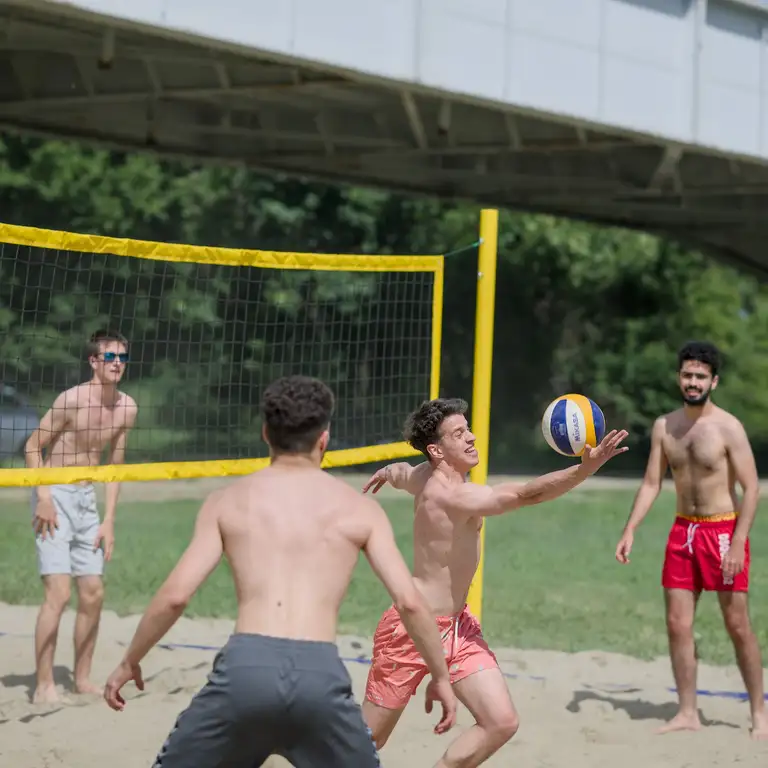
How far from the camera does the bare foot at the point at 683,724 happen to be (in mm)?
6812

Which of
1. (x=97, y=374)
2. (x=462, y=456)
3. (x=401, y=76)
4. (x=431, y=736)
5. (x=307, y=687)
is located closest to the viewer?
(x=307, y=687)

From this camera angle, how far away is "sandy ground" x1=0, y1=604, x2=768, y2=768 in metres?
6.29

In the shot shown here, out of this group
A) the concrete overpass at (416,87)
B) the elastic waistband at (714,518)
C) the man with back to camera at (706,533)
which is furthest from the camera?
the concrete overpass at (416,87)

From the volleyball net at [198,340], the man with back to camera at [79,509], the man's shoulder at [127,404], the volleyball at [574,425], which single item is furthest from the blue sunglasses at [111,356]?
the volleyball at [574,425]

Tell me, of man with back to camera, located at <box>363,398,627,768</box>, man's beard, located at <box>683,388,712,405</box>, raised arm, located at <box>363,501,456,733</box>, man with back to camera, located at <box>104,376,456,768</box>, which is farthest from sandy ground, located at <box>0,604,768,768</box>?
man with back to camera, located at <box>104,376,456,768</box>

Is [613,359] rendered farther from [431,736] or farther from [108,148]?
[431,736]

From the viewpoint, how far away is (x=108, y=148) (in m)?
15.7

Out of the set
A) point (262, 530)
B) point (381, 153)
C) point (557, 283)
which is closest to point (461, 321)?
point (557, 283)

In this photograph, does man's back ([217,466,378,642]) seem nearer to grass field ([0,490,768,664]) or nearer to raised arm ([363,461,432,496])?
raised arm ([363,461,432,496])

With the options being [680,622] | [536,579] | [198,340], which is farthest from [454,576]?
[198,340]

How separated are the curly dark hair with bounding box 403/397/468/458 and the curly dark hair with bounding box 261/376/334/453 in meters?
1.33

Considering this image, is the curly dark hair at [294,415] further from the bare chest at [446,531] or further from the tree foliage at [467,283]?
the tree foliage at [467,283]

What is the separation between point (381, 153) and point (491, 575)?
6831 mm

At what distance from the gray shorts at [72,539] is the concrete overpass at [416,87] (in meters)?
4.00
